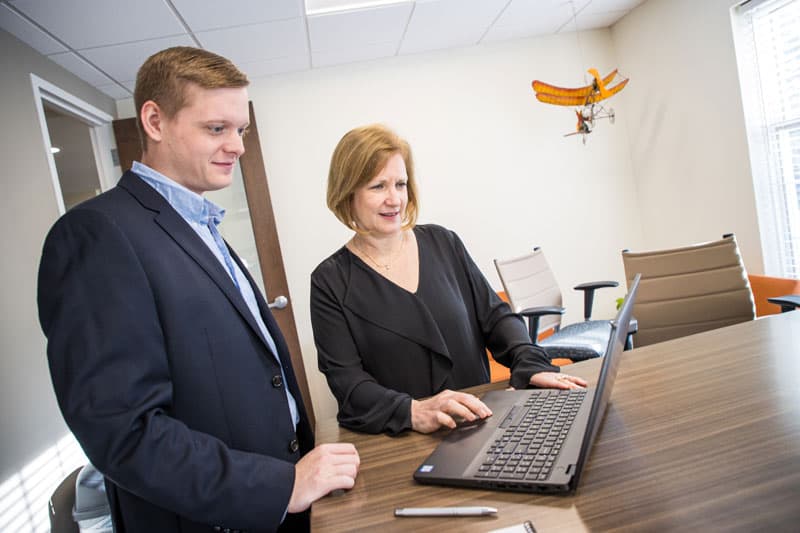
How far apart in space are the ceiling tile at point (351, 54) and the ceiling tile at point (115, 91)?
4.23 ft

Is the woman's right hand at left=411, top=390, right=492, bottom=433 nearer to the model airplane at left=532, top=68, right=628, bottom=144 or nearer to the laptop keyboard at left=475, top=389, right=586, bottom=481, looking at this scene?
the laptop keyboard at left=475, top=389, right=586, bottom=481

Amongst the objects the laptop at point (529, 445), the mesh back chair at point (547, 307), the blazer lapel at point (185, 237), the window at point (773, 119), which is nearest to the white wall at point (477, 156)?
the mesh back chair at point (547, 307)

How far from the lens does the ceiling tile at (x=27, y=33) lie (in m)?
2.43

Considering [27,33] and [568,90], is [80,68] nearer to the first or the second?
[27,33]

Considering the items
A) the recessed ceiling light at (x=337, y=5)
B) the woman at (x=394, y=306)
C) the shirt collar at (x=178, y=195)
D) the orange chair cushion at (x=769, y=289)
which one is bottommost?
the orange chair cushion at (x=769, y=289)

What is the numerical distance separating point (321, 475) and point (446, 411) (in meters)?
0.29

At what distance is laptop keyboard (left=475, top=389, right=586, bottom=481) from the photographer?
79 cm

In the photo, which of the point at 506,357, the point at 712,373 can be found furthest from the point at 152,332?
the point at 712,373

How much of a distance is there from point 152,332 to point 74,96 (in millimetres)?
3012

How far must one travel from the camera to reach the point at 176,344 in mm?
877

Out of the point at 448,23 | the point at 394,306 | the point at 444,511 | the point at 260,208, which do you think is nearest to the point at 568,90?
the point at 448,23

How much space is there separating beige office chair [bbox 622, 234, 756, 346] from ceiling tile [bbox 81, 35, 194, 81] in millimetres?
2704

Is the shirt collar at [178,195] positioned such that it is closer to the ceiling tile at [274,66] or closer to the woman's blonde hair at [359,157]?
the woman's blonde hair at [359,157]

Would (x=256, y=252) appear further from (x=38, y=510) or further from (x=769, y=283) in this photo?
(x=769, y=283)
